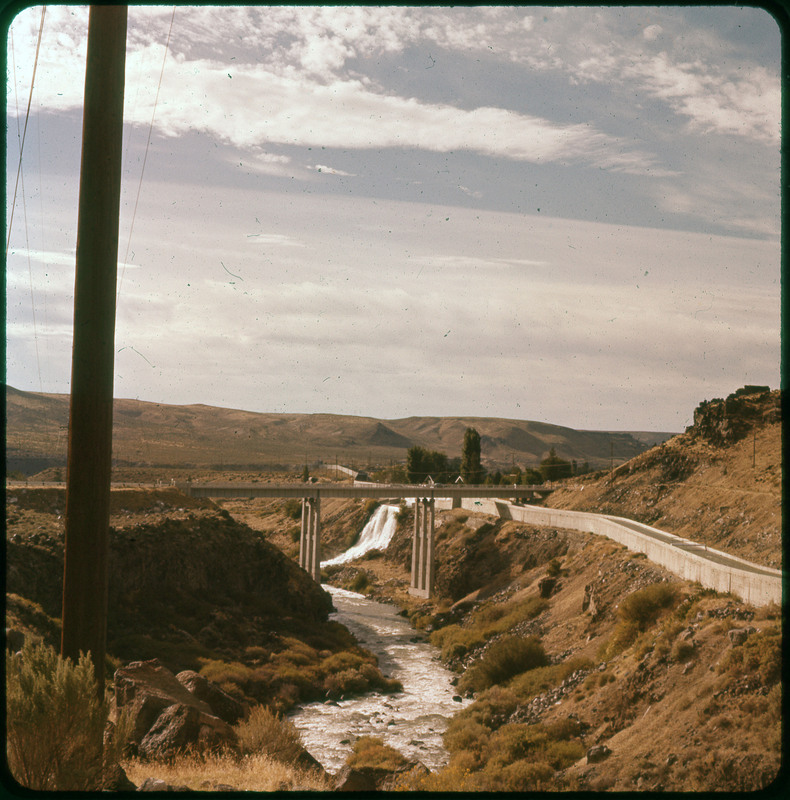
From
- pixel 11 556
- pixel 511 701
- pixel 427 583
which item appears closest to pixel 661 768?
pixel 511 701

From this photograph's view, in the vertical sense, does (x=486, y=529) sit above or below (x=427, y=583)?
above

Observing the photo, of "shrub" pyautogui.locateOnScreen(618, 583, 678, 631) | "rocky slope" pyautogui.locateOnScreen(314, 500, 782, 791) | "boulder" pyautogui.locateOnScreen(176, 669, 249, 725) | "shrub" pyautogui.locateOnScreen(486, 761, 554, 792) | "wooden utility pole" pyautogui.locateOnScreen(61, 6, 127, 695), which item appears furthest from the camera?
"shrub" pyautogui.locateOnScreen(618, 583, 678, 631)

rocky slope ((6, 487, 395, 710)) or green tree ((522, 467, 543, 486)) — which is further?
green tree ((522, 467, 543, 486))

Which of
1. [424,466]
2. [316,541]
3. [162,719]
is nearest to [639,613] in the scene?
[162,719]

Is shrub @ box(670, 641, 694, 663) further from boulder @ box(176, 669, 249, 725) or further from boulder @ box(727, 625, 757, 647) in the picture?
boulder @ box(176, 669, 249, 725)

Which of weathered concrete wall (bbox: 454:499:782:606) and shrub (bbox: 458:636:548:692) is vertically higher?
weathered concrete wall (bbox: 454:499:782:606)

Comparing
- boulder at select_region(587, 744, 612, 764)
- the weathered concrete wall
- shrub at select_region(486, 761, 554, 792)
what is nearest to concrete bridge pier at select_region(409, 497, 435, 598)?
the weathered concrete wall

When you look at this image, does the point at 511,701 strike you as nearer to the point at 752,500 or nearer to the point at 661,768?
the point at 661,768

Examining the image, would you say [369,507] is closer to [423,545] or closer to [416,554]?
[416,554]

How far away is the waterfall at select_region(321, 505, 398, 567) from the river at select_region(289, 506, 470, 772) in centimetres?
4254

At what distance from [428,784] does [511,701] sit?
1267cm

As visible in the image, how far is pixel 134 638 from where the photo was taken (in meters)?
43.7

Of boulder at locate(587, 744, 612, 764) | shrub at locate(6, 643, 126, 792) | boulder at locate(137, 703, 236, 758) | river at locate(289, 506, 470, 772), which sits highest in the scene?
shrub at locate(6, 643, 126, 792)

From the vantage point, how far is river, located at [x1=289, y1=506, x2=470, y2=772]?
33250mm
